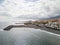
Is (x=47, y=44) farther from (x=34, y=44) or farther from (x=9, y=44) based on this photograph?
(x=9, y=44)

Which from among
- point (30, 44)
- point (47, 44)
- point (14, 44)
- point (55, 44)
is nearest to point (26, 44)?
point (30, 44)

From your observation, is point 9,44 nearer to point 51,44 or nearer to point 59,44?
point 51,44

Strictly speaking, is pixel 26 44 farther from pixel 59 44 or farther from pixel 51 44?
pixel 59 44

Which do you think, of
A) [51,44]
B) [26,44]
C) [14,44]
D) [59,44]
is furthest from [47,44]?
[14,44]

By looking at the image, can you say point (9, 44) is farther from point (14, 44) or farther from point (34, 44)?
point (34, 44)

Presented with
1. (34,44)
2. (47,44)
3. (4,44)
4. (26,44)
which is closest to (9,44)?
(4,44)

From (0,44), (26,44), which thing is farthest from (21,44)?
(0,44)
